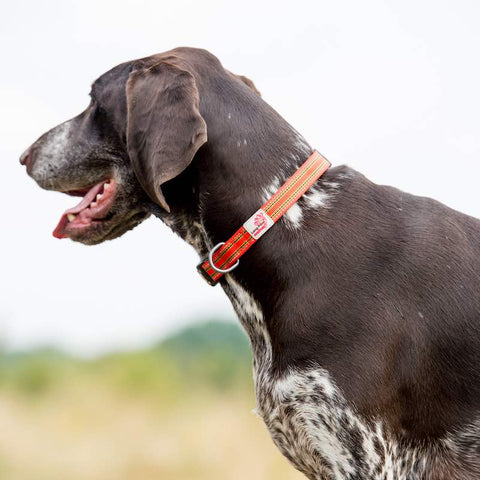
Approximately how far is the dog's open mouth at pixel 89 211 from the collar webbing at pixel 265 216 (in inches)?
25.6

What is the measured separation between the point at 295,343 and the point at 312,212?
641 millimetres

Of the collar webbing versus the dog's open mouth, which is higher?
the collar webbing

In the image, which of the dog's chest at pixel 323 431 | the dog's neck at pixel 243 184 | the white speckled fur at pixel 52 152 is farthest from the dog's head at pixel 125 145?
the dog's chest at pixel 323 431

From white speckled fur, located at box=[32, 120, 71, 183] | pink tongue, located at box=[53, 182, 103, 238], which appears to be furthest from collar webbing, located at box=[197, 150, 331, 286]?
white speckled fur, located at box=[32, 120, 71, 183]

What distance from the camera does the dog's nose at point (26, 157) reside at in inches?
195

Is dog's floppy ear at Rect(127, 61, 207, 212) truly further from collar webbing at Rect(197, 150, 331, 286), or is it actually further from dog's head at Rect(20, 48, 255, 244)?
collar webbing at Rect(197, 150, 331, 286)

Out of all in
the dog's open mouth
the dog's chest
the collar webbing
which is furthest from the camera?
the dog's open mouth

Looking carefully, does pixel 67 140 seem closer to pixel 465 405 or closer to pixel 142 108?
pixel 142 108

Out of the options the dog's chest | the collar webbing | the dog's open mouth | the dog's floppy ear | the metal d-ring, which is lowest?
the dog's chest

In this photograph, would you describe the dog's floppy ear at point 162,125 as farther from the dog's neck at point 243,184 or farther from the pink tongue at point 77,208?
the pink tongue at point 77,208

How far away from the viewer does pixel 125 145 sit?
14.7ft

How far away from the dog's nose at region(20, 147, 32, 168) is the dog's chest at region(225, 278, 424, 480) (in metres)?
1.62

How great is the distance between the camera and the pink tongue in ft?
15.5

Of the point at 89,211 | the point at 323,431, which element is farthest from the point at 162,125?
the point at 323,431
